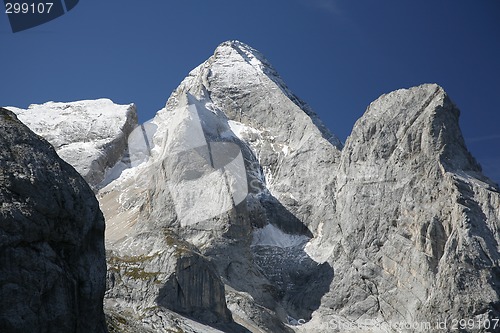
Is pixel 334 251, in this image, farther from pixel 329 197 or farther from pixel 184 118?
pixel 184 118

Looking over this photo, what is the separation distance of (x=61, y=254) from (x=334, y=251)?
301 feet

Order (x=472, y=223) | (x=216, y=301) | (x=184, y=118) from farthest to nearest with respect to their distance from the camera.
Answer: (x=184, y=118) → (x=472, y=223) → (x=216, y=301)

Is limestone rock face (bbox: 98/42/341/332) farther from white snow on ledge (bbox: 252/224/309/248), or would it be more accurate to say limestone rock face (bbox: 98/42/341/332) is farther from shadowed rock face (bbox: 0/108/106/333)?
shadowed rock face (bbox: 0/108/106/333)

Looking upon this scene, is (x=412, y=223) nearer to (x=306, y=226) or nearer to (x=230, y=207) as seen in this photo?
(x=306, y=226)

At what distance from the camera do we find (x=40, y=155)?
44531 millimetres

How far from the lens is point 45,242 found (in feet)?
139

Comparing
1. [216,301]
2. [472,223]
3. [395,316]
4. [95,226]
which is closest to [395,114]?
[472,223]

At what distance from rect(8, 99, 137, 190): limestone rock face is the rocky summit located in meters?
1.65

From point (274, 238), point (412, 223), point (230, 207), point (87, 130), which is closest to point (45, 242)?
point (412, 223)

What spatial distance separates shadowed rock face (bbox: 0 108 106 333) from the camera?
1577 inches

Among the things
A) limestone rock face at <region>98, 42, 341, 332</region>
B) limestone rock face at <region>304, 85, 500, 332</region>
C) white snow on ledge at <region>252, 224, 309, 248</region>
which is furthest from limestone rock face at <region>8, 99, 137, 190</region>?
limestone rock face at <region>304, 85, 500, 332</region>

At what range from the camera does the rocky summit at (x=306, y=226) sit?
107 meters

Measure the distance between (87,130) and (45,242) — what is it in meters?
145

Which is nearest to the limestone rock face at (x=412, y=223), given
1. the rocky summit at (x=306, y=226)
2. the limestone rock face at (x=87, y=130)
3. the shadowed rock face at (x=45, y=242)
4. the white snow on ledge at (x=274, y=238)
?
the rocky summit at (x=306, y=226)
